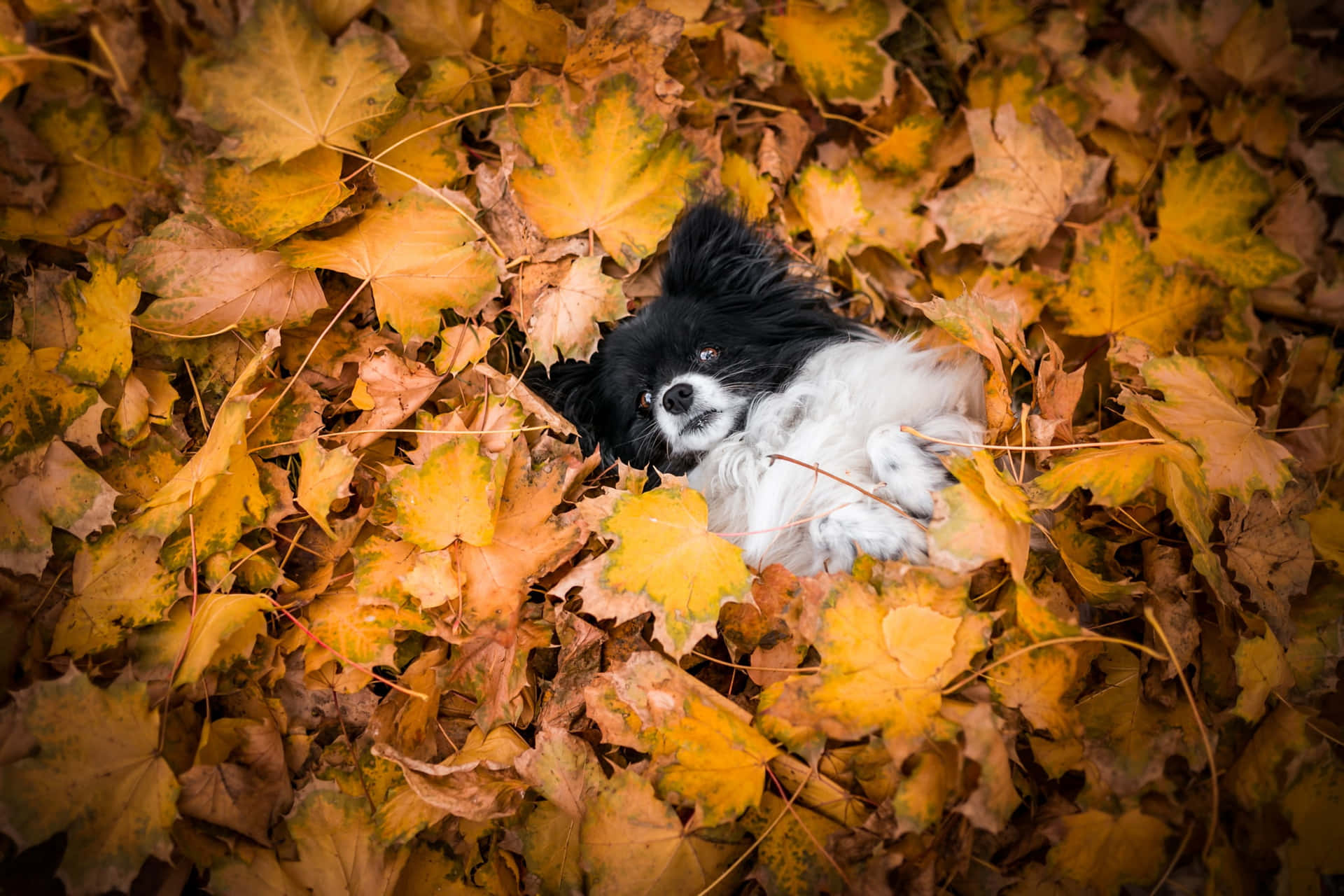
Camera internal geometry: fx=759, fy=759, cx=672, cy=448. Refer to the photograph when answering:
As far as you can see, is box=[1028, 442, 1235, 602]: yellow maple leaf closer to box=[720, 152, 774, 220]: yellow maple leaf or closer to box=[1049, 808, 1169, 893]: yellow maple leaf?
box=[1049, 808, 1169, 893]: yellow maple leaf

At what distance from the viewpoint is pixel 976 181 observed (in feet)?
7.59

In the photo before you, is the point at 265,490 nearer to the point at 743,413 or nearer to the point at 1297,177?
the point at 743,413

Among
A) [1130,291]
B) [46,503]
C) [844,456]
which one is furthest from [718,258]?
[46,503]

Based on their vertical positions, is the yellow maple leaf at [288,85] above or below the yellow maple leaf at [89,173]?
above

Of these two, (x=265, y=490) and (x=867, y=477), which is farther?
(x=867, y=477)

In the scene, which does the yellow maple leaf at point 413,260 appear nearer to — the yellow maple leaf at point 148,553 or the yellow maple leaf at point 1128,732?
the yellow maple leaf at point 148,553

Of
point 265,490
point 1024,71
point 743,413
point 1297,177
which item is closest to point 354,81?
point 265,490

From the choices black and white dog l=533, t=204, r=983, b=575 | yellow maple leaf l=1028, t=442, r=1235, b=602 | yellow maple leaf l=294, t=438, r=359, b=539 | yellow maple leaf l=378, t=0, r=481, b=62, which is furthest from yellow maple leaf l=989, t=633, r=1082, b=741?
yellow maple leaf l=378, t=0, r=481, b=62

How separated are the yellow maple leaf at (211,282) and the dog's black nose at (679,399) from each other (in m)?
0.96

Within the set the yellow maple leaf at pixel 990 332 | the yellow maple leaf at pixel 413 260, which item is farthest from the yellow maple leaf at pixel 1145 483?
the yellow maple leaf at pixel 413 260

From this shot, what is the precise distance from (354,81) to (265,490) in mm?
1012

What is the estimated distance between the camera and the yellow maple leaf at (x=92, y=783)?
1.48m

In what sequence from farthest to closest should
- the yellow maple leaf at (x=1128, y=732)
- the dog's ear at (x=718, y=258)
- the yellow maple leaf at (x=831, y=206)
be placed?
the yellow maple leaf at (x=831, y=206)
the dog's ear at (x=718, y=258)
the yellow maple leaf at (x=1128, y=732)

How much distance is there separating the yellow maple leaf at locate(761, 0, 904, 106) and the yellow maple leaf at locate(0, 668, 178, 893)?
2478 millimetres
